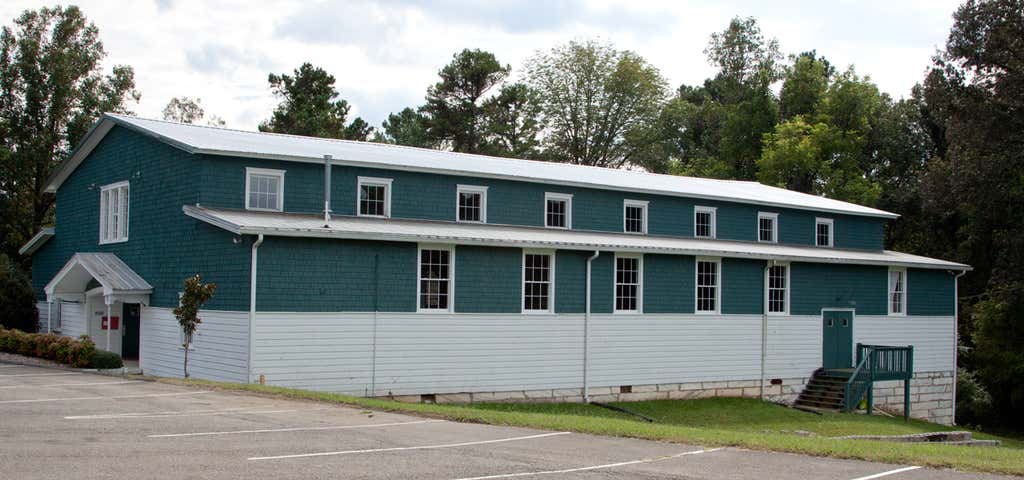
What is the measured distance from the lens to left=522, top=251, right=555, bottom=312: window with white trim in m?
27.5

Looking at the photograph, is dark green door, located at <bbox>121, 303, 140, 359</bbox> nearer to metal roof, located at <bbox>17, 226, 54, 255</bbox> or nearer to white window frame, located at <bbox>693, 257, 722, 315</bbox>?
metal roof, located at <bbox>17, 226, 54, 255</bbox>

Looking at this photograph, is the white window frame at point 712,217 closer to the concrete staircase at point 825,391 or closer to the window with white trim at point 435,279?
the concrete staircase at point 825,391

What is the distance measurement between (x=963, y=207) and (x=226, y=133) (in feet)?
103

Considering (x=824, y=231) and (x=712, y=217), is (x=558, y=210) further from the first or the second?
(x=824, y=231)

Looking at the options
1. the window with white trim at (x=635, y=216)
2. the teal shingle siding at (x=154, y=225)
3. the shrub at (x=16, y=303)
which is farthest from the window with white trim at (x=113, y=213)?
the window with white trim at (x=635, y=216)

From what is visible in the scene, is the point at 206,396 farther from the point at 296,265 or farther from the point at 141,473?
the point at 141,473

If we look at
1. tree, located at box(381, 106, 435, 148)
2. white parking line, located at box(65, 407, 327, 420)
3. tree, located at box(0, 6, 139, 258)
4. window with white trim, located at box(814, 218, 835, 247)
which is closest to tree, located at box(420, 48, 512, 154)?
tree, located at box(381, 106, 435, 148)

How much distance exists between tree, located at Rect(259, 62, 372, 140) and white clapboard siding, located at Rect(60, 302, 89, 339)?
25300mm

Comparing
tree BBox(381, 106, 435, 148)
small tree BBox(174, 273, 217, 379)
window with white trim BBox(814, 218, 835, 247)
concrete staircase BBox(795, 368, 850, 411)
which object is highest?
tree BBox(381, 106, 435, 148)

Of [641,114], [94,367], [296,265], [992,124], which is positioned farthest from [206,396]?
[641,114]

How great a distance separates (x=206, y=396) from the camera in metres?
19.8

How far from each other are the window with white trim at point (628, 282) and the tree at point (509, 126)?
110 feet

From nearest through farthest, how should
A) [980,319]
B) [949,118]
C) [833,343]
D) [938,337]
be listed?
[833,343] → [938,337] → [949,118] → [980,319]

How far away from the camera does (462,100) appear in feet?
214
